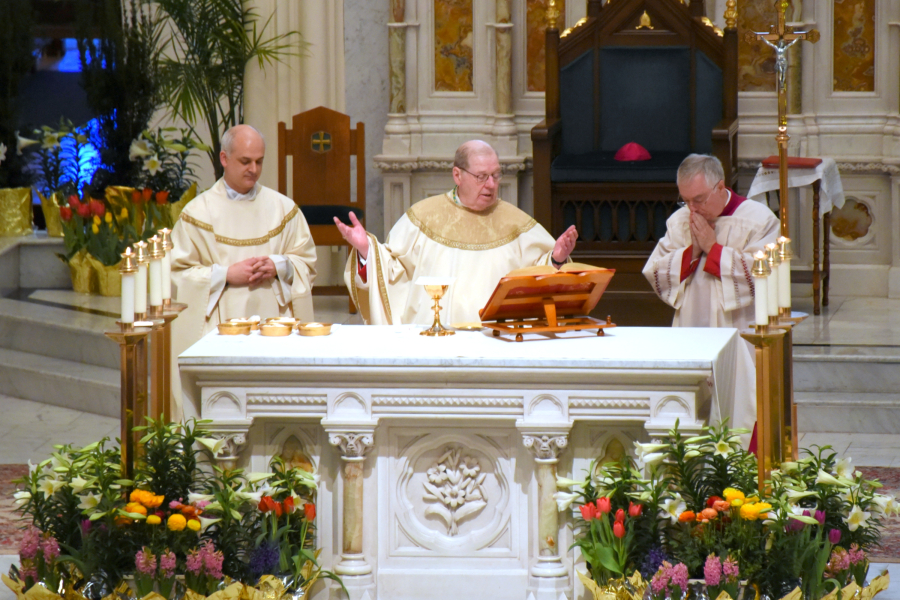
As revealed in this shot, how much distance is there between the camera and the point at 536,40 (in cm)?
902

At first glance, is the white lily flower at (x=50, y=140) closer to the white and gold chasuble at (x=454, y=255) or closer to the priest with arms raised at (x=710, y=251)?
the white and gold chasuble at (x=454, y=255)

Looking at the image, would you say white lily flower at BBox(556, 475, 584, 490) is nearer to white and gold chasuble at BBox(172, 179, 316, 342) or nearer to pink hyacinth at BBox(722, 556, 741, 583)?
pink hyacinth at BBox(722, 556, 741, 583)

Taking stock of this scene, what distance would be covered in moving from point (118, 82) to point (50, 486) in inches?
227

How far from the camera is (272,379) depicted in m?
3.98

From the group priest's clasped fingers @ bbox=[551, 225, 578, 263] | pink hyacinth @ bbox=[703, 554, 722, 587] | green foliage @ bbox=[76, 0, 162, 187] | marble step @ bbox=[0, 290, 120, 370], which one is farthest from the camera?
green foliage @ bbox=[76, 0, 162, 187]

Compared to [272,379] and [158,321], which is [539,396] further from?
[158,321]

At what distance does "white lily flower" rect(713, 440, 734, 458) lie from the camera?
3773 mm

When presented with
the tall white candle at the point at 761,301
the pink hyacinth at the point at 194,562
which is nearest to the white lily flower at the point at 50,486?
the pink hyacinth at the point at 194,562

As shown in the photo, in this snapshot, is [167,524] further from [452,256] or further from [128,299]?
[452,256]

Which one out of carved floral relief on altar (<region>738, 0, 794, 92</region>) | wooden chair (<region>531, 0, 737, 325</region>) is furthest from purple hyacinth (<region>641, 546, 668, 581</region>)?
carved floral relief on altar (<region>738, 0, 794, 92</region>)

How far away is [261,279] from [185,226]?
397mm

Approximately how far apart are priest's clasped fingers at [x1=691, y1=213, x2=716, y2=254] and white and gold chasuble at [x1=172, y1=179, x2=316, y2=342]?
153 centimetres

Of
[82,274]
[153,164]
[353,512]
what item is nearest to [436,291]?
[353,512]

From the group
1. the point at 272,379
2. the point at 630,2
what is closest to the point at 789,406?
the point at 272,379
